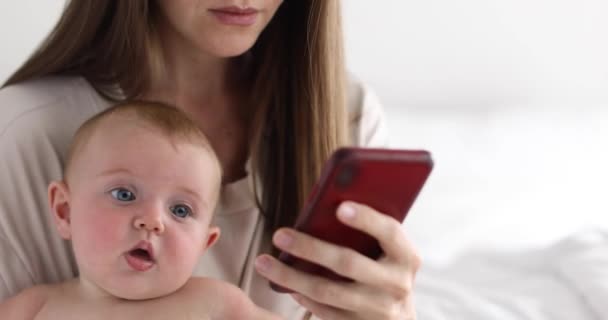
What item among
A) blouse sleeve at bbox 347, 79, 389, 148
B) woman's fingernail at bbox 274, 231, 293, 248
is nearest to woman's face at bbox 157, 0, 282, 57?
blouse sleeve at bbox 347, 79, 389, 148

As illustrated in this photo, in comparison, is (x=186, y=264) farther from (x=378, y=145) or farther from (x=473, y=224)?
(x=473, y=224)

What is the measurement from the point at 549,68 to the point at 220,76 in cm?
138

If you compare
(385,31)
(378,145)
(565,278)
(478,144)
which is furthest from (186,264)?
(385,31)

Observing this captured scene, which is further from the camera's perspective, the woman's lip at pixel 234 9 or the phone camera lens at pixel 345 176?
the woman's lip at pixel 234 9

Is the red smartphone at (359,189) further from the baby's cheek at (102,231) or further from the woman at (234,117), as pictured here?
the baby's cheek at (102,231)

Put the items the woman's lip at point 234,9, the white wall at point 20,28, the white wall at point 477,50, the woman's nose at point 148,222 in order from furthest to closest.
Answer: the white wall at point 477,50 < the white wall at point 20,28 < the woman's lip at point 234,9 < the woman's nose at point 148,222

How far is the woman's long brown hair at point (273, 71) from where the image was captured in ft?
4.20

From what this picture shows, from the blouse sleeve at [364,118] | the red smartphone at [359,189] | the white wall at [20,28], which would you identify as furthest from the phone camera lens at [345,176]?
the white wall at [20,28]

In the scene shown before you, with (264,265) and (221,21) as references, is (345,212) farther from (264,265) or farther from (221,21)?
(221,21)

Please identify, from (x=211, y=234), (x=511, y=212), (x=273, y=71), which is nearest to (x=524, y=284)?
(x=511, y=212)

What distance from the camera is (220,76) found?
4.69 feet

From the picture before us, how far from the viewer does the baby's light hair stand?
1107mm

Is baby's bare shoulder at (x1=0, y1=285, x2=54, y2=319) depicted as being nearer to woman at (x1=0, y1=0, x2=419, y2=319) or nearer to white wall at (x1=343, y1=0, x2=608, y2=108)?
woman at (x1=0, y1=0, x2=419, y2=319)

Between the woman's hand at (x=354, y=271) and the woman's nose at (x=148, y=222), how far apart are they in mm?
118
